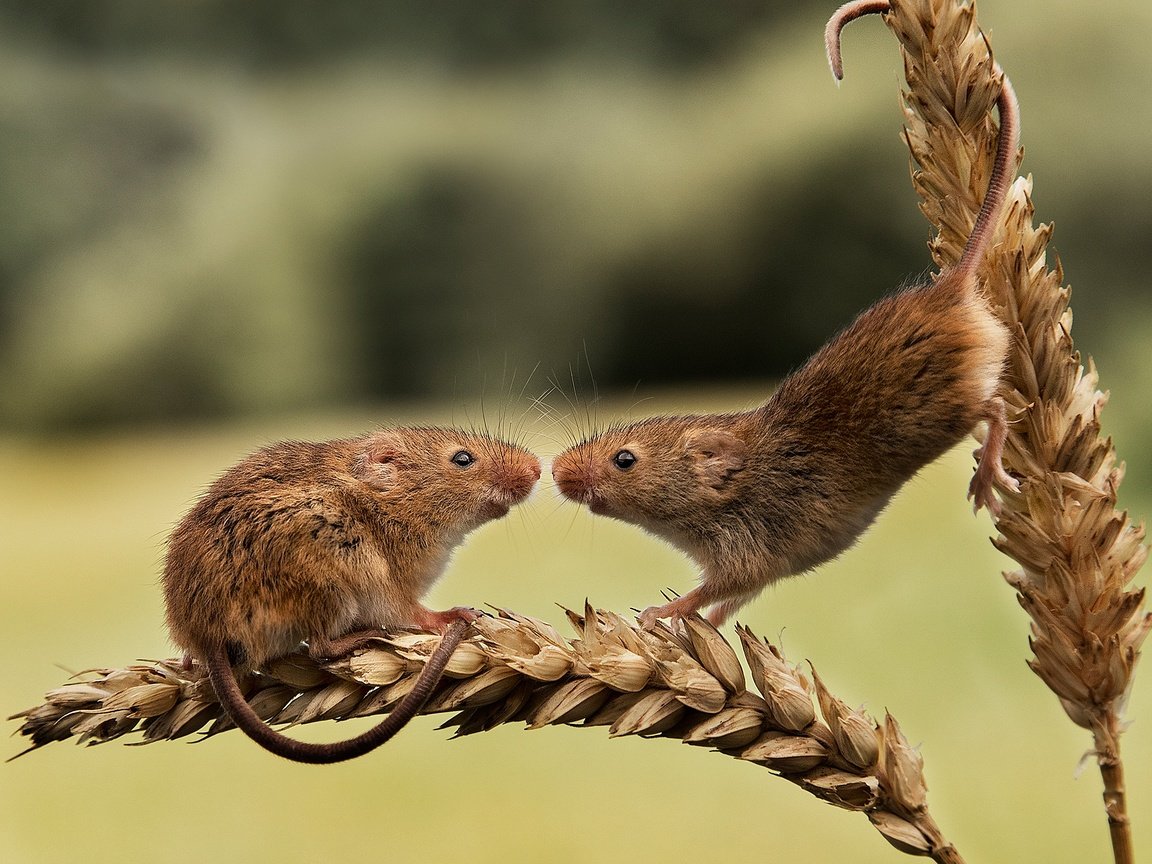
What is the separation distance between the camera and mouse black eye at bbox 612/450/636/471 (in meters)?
1.91

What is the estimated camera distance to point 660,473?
6.24 feet

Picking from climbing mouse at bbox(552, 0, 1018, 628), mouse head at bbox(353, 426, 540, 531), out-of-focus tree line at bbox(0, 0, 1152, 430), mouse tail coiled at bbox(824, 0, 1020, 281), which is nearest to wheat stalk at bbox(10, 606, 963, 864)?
climbing mouse at bbox(552, 0, 1018, 628)

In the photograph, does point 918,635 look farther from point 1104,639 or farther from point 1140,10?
point 1140,10

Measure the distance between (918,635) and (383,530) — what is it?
166cm

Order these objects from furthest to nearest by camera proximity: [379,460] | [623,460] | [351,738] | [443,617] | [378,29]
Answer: [378,29] < [623,460] < [379,460] < [443,617] < [351,738]

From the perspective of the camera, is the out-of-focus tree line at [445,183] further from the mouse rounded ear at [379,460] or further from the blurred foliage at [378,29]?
the mouse rounded ear at [379,460]

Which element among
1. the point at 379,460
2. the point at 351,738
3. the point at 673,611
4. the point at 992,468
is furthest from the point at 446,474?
the point at 992,468

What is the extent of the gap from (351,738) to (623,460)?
693 mm

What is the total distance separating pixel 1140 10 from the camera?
4.43 m

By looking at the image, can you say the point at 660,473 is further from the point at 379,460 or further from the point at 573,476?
the point at 379,460

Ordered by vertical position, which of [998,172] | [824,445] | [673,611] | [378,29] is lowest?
[673,611]

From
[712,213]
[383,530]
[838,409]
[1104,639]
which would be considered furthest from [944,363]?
[712,213]

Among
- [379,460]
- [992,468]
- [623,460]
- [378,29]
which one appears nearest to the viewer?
[992,468]

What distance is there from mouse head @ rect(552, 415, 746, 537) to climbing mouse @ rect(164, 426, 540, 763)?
0.26ft
